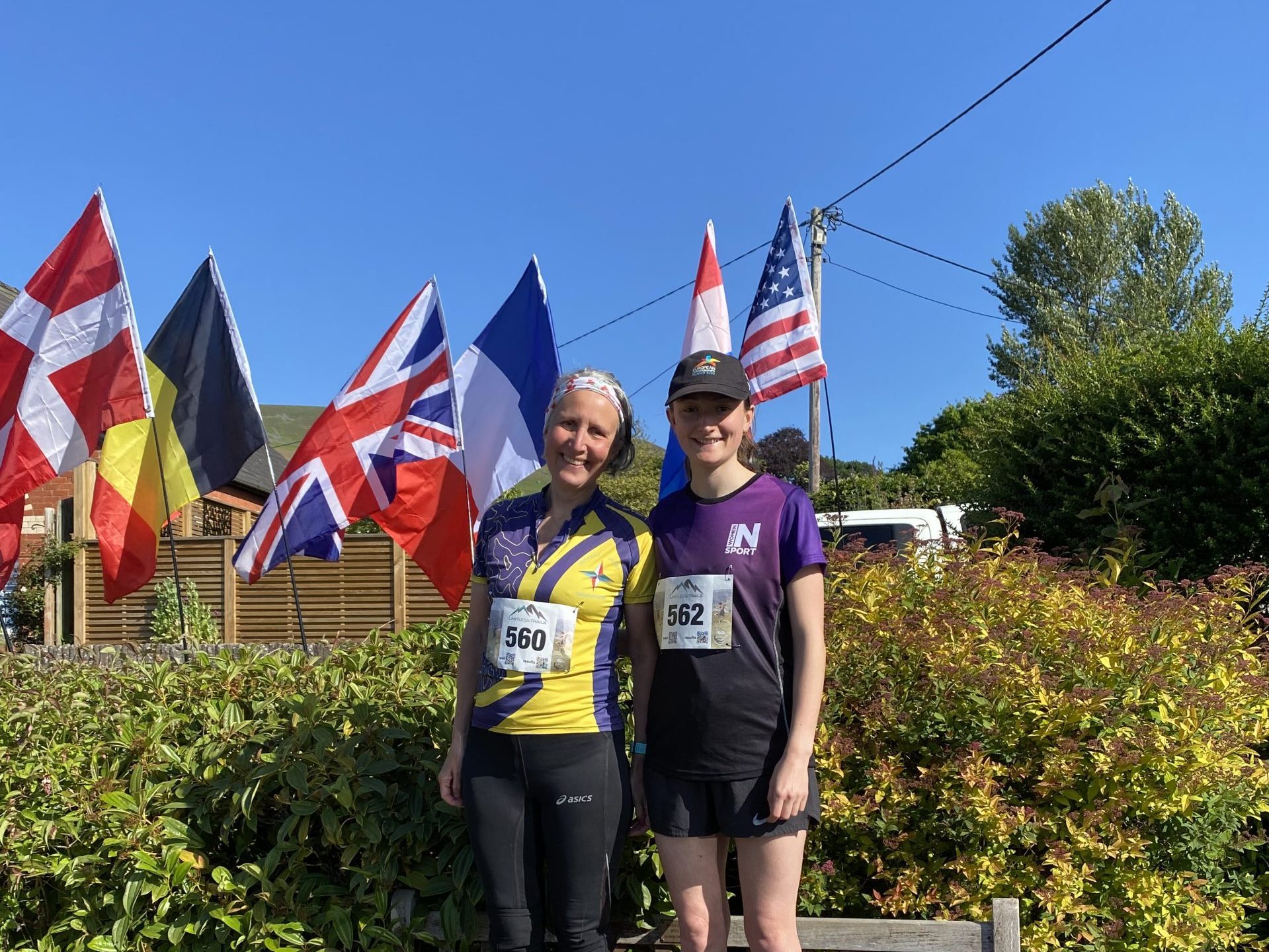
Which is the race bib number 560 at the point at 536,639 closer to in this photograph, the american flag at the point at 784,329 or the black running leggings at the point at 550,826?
the black running leggings at the point at 550,826

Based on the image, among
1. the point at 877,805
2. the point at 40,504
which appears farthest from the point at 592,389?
the point at 40,504

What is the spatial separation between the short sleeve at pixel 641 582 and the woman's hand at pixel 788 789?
0.51 meters

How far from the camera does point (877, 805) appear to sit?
2.85 m

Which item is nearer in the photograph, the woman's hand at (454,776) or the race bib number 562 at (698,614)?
the race bib number 562 at (698,614)

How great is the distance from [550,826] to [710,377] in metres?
1.13

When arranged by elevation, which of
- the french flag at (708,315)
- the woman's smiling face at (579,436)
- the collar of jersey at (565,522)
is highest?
the french flag at (708,315)

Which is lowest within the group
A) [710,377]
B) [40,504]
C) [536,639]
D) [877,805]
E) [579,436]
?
[877,805]

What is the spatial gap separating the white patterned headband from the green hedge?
3.51 feet

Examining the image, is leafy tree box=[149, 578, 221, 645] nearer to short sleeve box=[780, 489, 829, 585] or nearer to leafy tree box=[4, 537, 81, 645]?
Result: leafy tree box=[4, 537, 81, 645]

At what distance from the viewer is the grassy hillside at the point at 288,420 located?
76.8 m

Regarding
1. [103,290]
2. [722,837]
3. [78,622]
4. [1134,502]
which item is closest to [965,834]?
[722,837]

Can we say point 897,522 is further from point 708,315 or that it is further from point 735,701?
point 735,701

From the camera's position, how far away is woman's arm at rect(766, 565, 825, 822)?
2.22 m

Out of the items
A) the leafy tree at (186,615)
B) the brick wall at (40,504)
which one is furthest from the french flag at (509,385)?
the brick wall at (40,504)
